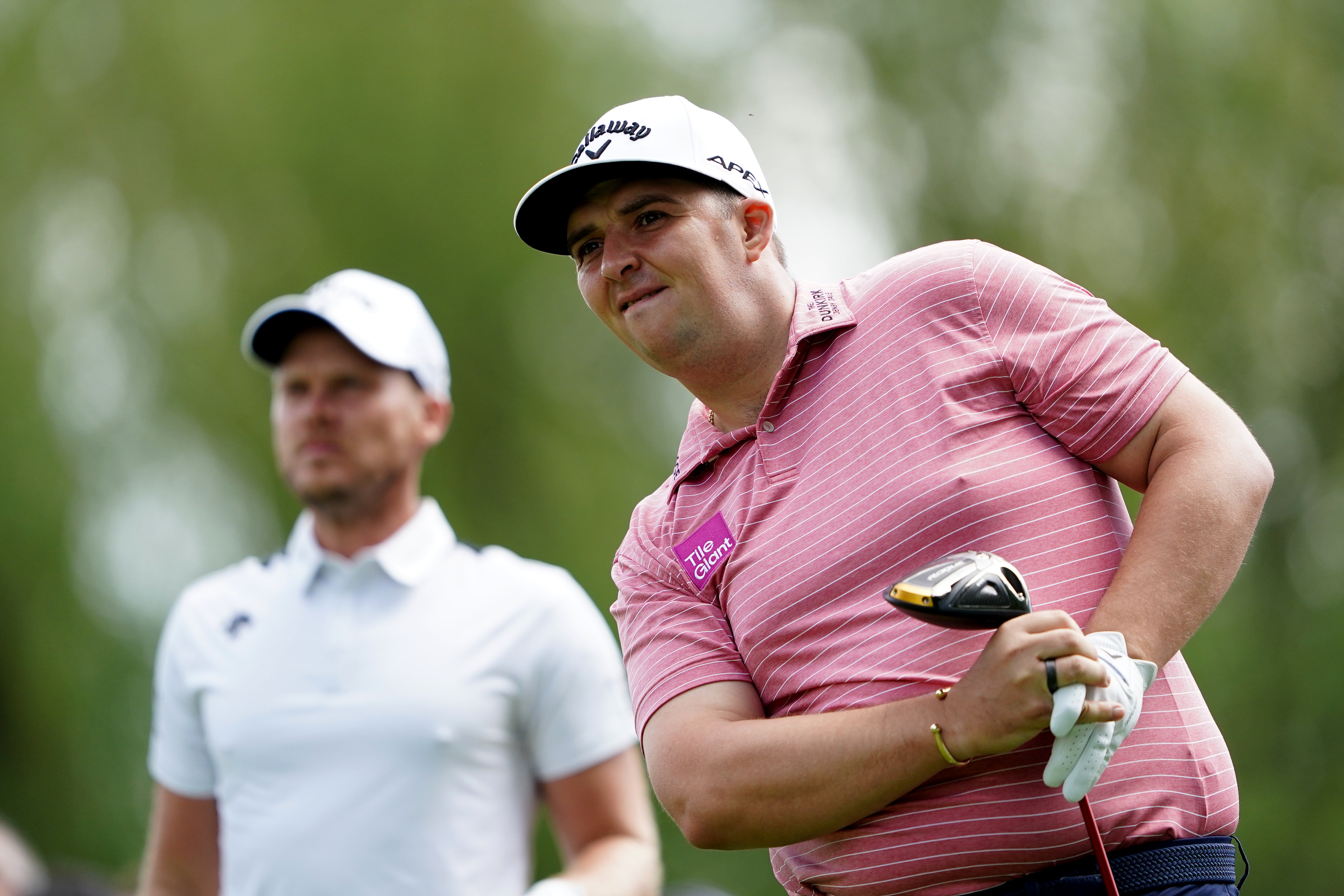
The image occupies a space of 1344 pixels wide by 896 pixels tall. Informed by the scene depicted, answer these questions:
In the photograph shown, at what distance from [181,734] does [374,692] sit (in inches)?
28.6

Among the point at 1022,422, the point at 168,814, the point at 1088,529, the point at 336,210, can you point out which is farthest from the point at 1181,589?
the point at 336,210

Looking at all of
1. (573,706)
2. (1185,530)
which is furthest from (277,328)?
(1185,530)

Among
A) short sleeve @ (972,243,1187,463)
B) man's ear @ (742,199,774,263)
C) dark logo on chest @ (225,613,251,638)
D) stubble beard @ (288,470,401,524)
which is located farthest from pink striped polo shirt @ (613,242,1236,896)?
dark logo on chest @ (225,613,251,638)

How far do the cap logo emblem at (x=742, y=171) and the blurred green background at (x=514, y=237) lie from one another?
8.72 metres

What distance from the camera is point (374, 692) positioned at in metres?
3.77

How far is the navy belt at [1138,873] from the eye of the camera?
2229 mm

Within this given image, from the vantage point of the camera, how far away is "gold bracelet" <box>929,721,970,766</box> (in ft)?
7.11

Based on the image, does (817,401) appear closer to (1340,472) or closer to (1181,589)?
(1181,589)

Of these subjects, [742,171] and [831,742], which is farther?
[742,171]

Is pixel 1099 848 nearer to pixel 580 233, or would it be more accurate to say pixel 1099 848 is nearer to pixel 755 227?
pixel 755 227

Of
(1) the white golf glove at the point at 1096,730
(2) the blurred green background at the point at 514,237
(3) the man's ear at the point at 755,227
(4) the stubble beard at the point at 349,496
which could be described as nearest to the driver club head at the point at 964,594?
(1) the white golf glove at the point at 1096,730

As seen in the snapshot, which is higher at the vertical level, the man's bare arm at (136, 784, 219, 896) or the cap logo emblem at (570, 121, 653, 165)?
the cap logo emblem at (570, 121, 653, 165)

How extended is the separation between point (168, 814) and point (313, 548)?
0.91m

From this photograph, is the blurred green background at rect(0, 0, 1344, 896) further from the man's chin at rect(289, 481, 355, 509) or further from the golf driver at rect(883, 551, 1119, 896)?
the golf driver at rect(883, 551, 1119, 896)
